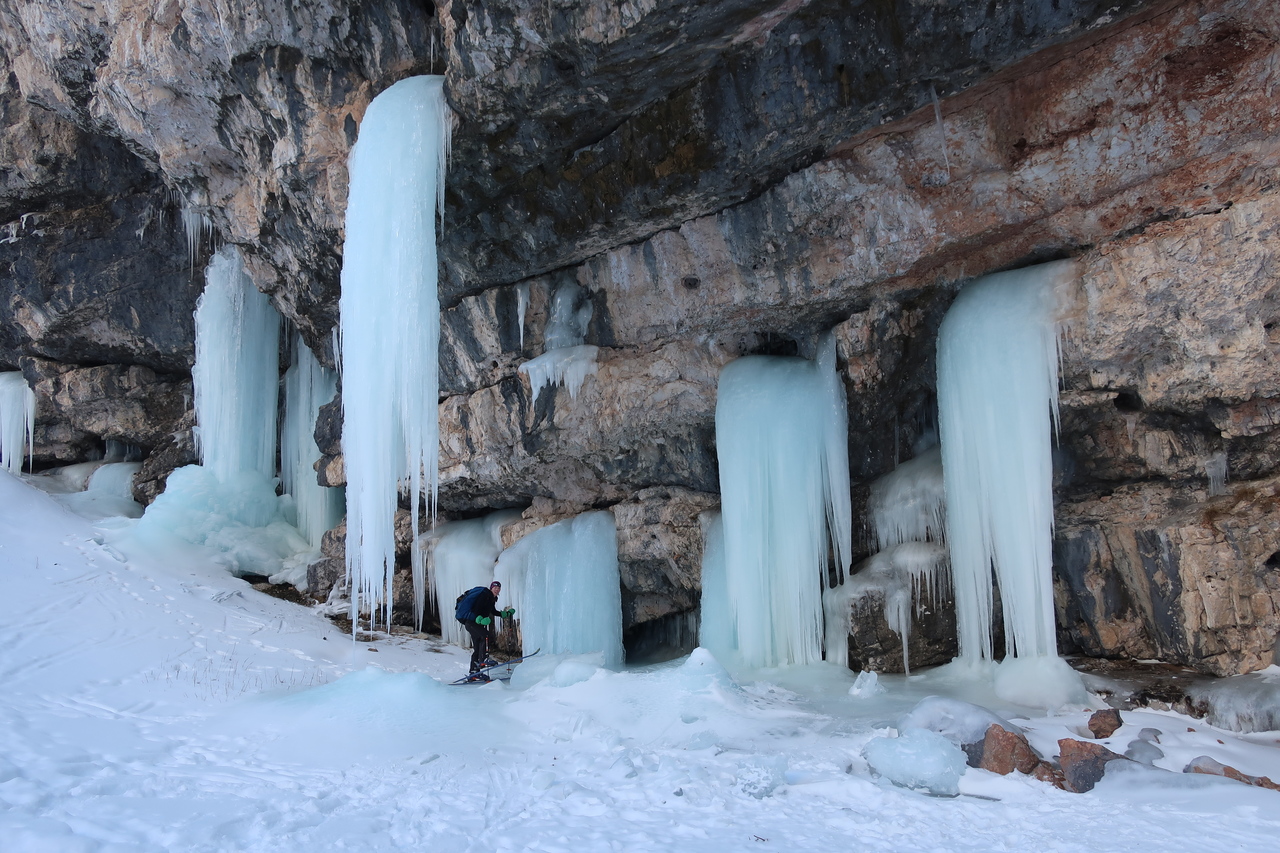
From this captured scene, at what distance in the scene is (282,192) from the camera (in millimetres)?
10820

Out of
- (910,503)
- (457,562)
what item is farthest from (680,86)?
(457,562)

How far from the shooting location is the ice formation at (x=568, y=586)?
11500mm

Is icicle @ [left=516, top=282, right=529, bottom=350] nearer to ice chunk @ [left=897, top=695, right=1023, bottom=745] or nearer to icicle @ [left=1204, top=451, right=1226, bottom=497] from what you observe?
ice chunk @ [left=897, top=695, right=1023, bottom=745]

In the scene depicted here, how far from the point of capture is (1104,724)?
6254 mm

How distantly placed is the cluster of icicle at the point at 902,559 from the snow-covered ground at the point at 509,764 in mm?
643

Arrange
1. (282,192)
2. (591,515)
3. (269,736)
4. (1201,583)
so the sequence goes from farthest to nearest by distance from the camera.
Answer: (591,515) → (282,192) → (1201,583) → (269,736)

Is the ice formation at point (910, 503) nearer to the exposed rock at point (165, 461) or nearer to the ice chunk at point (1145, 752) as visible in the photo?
the ice chunk at point (1145, 752)

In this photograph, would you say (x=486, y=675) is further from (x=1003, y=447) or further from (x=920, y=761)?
(x=1003, y=447)

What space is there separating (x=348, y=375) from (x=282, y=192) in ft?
11.5

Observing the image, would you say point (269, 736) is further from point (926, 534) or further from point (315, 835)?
point (926, 534)

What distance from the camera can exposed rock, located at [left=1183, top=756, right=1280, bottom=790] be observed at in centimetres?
520

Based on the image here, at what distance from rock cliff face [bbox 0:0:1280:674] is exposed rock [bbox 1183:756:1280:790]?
2.47 m

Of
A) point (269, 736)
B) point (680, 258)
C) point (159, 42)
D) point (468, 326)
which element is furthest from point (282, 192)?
point (269, 736)

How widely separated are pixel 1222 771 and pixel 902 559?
406cm
